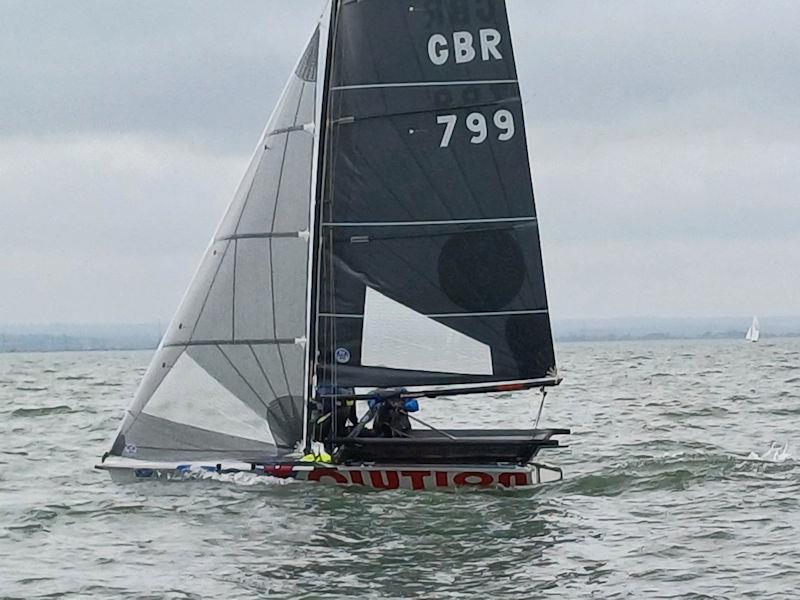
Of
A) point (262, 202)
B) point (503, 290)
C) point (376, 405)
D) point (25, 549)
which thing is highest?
point (262, 202)

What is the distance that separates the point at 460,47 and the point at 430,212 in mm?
1857

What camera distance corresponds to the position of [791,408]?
2766 centimetres

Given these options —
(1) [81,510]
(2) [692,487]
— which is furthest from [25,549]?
(2) [692,487]

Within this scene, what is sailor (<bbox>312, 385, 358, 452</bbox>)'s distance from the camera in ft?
50.0

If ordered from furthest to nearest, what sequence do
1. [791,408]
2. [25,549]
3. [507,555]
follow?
[791,408] → [25,549] → [507,555]

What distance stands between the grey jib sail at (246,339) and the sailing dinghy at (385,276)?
0.9 inches

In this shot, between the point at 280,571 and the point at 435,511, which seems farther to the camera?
the point at 435,511

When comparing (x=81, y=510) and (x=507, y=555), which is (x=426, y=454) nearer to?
(x=507, y=555)

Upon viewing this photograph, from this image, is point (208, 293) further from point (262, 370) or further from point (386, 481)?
point (386, 481)

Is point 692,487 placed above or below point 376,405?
below

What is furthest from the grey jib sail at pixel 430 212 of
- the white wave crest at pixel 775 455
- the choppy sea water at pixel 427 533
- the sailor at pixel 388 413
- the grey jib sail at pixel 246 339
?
the white wave crest at pixel 775 455

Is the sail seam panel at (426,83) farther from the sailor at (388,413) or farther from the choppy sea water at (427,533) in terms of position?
the choppy sea water at (427,533)

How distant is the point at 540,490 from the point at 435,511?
186 cm

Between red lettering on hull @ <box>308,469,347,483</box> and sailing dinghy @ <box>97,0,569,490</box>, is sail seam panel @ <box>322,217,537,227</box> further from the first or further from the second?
red lettering on hull @ <box>308,469,347,483</box>
